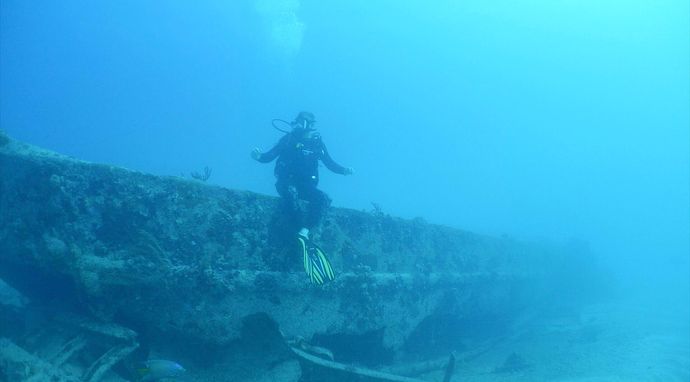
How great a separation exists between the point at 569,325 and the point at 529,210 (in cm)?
14719

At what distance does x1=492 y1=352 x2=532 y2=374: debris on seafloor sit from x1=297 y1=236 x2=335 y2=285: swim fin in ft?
13.6

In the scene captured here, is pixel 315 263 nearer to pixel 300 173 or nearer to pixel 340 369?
pixel 340 369

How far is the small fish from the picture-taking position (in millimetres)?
3717

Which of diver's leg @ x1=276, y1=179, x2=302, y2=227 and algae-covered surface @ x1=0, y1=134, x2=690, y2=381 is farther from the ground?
diver's leg @ x1=276, y1=179, x2=302, y2=227

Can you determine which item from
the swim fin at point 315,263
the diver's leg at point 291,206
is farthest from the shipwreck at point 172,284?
the swim fin at point 315,263

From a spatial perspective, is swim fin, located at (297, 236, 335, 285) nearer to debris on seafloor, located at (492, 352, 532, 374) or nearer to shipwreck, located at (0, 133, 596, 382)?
shipwreck, located at (0, 133, 596, 382)

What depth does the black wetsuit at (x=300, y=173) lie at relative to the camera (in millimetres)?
5230

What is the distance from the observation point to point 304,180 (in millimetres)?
5723

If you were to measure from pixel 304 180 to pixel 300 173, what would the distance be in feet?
0.39

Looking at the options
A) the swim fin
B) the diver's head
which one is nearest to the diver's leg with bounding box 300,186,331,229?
the swim fin

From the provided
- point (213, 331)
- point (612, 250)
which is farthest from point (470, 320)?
point (612, 250)

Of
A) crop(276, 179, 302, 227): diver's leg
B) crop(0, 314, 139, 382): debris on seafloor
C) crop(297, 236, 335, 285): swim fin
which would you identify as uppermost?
crop(276, 179, 302, 227): diver's leg

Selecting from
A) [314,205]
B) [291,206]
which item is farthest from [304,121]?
[291,206]

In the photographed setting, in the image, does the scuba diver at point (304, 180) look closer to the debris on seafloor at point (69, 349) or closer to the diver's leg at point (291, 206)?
the diver's leg at point (291, 206)
